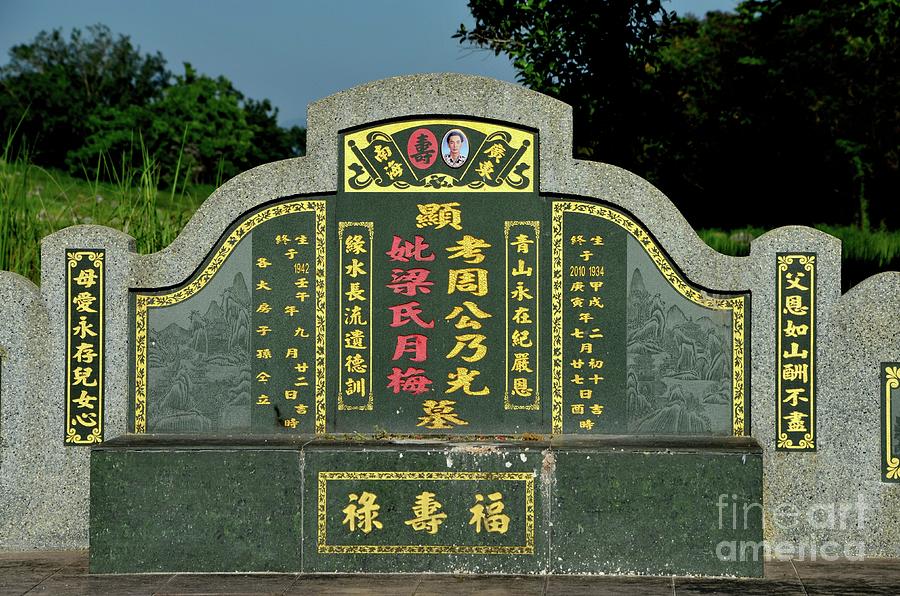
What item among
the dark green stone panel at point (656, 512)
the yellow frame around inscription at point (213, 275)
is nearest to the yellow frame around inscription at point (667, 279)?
the dark green stone panel at point (656, 512)

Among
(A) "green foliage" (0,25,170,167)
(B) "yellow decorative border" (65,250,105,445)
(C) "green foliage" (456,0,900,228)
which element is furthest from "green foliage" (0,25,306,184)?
(B) "yellow decorative border" (65,250,105,445)

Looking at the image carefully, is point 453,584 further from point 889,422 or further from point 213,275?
point 889,422

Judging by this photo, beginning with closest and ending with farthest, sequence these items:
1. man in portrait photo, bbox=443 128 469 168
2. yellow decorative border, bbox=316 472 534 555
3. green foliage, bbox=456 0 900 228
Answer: yellow decorative border, bbox=316 472 534 555
man in portrait photo, bbox=443 128 469 168
green foliage, bbox=456 0 900 228

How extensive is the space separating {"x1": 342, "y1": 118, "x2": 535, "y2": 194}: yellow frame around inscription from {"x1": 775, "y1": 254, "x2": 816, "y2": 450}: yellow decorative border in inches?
62.9

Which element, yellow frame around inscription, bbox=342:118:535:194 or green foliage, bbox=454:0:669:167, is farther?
green foliage, bbox=454:0:669:167

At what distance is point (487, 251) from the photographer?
7.31 metres

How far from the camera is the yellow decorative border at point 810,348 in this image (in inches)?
283

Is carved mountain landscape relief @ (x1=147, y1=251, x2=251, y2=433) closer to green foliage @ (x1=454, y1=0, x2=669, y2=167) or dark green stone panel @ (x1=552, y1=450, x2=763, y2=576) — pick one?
dark green stone panel @ (x1=552, y1=450, x2=763, y2=576)

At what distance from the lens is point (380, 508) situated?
22.6 feet

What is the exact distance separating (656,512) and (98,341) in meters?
3.54

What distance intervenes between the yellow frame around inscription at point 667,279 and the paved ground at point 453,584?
981mm

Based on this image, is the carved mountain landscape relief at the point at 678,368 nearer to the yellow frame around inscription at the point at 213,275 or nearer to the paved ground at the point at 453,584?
the paved ground at the point at 453,584

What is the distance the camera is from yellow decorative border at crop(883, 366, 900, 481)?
7.25 m

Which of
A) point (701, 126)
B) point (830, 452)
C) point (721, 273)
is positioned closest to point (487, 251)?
point (721, 273)
